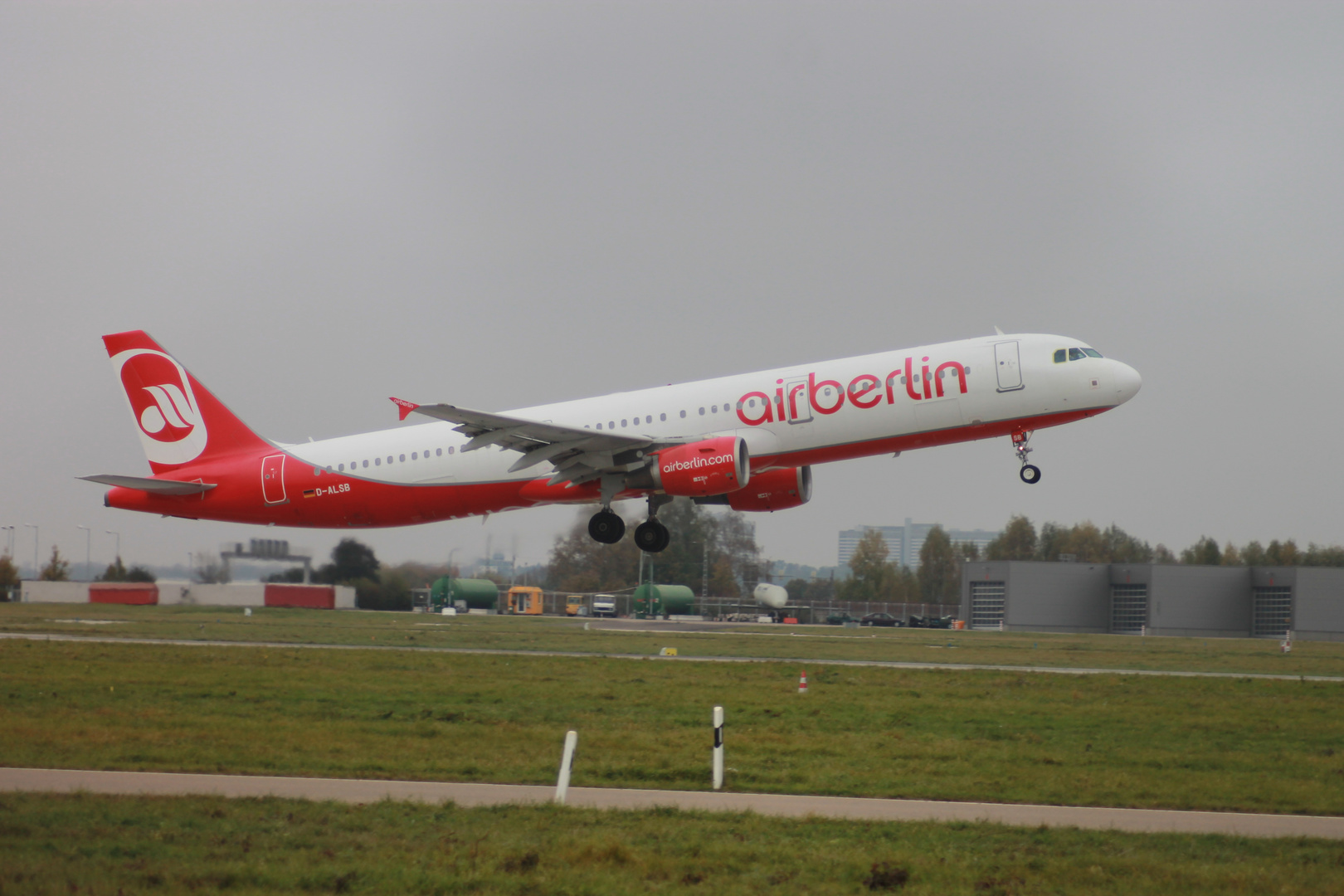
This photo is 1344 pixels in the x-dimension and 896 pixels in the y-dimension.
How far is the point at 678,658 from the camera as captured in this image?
39781 mm

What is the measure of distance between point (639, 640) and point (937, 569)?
103595 mm

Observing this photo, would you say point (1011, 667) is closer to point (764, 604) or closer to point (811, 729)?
point (811, 729)

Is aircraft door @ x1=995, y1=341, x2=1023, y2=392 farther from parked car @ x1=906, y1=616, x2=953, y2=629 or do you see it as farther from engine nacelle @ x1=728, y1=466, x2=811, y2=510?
parked car @ x1=906, y1=616, x2=953, y2=629

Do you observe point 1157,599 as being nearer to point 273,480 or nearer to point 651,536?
point 651,536

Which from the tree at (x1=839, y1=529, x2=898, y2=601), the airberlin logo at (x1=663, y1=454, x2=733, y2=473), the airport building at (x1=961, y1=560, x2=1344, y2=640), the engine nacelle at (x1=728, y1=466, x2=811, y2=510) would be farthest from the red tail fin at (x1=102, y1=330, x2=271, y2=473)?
the tree at (x1=839, y1=529, x2=898, y2=601)

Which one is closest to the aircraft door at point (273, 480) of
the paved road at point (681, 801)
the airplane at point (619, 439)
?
the airplane at point (619, 439)

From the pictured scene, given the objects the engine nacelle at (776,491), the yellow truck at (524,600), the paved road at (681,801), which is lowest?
the yellow truck at (524,600)

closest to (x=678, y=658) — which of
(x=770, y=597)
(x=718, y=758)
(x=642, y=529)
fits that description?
(x=642, y=529)

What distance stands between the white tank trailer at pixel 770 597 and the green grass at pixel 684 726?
7038cm

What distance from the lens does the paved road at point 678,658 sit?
3884 centimetres

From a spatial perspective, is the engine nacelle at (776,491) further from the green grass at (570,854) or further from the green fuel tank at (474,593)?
the green fuel tank at (474,593)

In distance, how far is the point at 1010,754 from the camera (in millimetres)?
21062

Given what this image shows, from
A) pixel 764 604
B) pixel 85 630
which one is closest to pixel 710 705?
pixel 85 630

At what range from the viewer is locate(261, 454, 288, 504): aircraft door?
3428 cm
